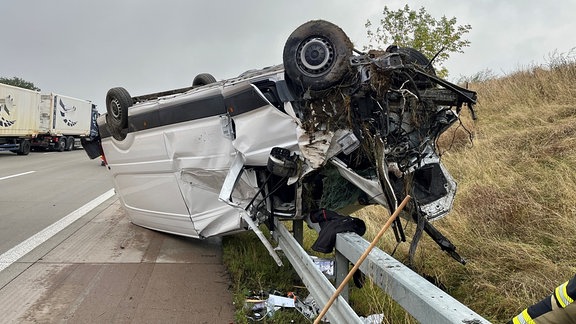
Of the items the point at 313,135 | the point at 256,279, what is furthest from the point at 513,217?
the point at 256,279

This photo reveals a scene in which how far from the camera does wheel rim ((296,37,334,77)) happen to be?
317cm

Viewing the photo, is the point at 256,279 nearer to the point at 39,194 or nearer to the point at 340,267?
the point at 340,267

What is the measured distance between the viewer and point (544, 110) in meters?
8.00

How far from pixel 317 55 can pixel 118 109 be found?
2.84 m

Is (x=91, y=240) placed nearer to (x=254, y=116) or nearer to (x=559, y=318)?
(x=254, y=116)

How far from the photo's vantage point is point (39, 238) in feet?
18.7

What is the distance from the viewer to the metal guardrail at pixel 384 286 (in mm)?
1732

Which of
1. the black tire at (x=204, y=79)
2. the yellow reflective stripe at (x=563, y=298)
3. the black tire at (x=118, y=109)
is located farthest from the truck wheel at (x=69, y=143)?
the yellow reflective stripe at (x=563, y=298)

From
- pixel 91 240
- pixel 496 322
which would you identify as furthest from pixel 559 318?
pixel 91 240

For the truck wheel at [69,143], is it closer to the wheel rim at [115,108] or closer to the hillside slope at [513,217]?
the wheel rim at [115,108]

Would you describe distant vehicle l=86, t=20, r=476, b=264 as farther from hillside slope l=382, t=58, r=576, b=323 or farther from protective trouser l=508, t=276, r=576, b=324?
protective trouser l=508, t=276, r=576, b=324

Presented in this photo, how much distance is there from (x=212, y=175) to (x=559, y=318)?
3.09 m

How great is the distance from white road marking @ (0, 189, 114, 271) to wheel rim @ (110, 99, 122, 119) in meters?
1.87

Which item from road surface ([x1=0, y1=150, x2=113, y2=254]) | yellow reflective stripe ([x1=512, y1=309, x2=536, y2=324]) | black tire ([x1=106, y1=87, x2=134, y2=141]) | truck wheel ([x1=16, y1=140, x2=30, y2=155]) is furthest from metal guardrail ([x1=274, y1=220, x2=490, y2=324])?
truck wheel ([x1=16, y1=140, x2=30, y2=155])
